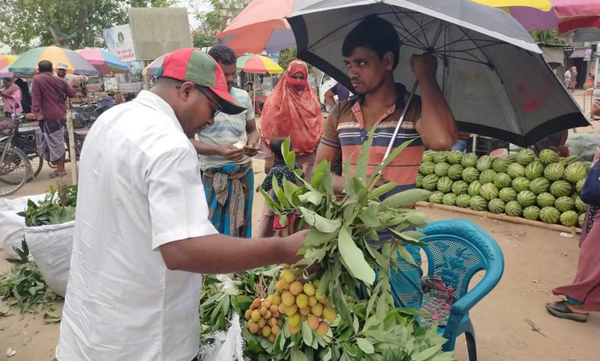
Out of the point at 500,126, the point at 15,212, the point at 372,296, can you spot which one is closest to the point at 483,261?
the point at 500,126

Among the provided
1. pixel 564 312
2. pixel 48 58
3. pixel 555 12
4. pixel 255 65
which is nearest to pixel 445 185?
pixel 555 12

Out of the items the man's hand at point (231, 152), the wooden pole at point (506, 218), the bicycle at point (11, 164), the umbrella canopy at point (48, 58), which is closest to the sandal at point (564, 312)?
the wooden pole at point (506, 218)

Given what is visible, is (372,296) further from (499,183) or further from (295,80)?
(499,183)

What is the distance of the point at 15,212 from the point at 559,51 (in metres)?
9.23

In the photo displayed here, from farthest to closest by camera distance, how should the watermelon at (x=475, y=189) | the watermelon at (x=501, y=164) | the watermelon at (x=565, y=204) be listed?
1. the watermelon at (x=475, y=189)
2. the watermelon at (x=501, y=164)
3. the watermelon at (x=565, y=204)

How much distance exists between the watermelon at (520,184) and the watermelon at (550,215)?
328 mm

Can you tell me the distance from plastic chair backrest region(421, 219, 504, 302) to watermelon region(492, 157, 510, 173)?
3.38 metres

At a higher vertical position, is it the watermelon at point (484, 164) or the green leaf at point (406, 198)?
the green leaf at point (406, 198)

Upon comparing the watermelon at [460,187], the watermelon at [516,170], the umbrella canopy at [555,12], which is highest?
the umbrella canopy at [555,12]

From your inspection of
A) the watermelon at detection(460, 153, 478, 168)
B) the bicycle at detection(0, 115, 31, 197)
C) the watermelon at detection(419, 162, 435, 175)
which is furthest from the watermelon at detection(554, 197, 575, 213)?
the bicycle at detection(0, 115, 31, 197)

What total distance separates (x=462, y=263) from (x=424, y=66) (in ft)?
3.85

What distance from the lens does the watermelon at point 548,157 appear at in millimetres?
5176

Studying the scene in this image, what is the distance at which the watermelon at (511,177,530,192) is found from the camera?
5289mm

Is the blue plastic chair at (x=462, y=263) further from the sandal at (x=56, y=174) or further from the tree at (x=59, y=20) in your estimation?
the tree at (x=59, y=20)
